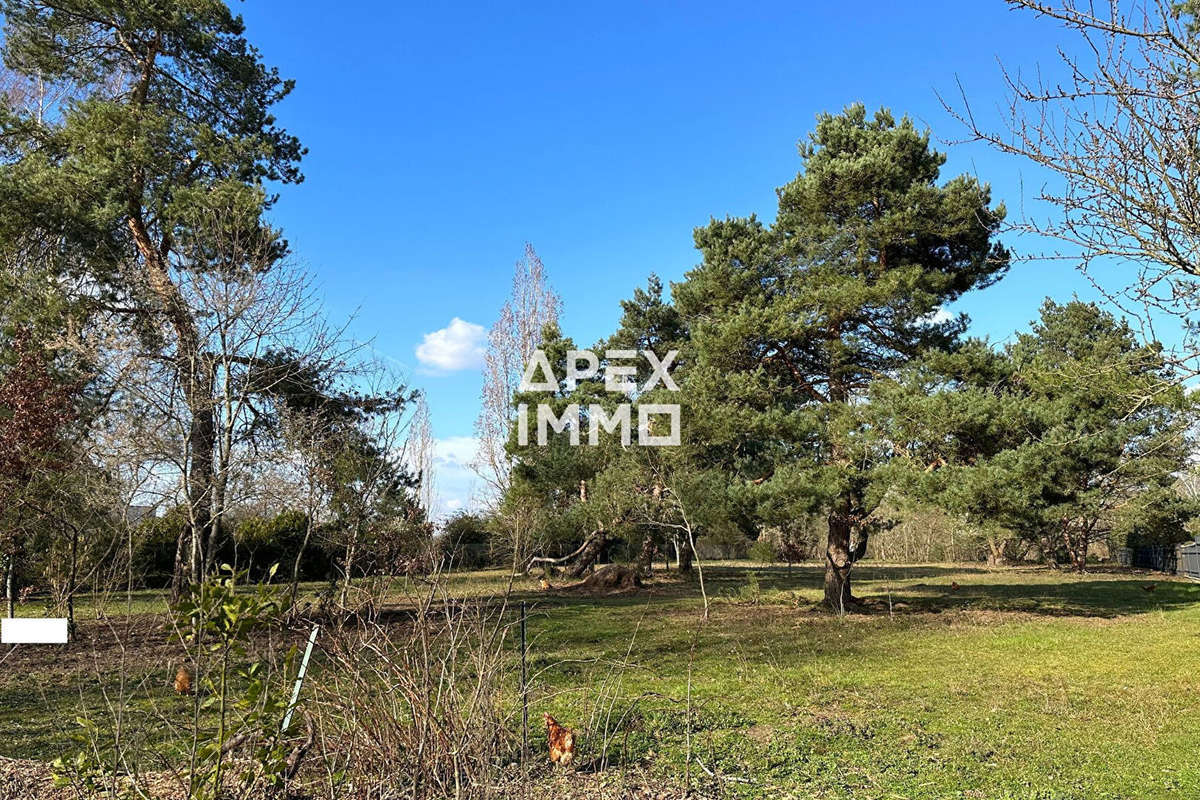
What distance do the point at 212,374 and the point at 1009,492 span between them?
10.6 m

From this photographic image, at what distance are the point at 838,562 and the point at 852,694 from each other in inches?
254

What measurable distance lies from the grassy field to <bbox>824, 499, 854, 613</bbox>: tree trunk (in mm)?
499

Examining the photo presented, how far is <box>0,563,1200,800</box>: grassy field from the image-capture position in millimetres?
4055

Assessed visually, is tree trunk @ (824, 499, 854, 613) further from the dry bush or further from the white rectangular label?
the white rectangular label

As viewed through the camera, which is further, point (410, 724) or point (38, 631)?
point (38, 631)

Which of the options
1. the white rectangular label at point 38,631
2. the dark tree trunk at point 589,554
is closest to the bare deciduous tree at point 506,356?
the dark tree trunk at point 589,554

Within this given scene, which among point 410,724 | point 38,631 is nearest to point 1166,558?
point 410,724

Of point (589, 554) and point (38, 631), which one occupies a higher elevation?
point (38, 631)

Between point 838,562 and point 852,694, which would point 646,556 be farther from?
point 852,694

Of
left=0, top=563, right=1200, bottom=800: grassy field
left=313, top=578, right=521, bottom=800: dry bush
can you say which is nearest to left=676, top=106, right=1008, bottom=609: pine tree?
left=0, top=563, right=1200, bottom=800: grassy field

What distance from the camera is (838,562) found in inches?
485

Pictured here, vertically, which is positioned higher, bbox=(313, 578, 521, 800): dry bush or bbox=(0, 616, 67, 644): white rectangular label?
bbox=(0, 616, 67, 644): white rectangular label

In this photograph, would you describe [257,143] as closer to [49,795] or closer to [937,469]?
[49,795]

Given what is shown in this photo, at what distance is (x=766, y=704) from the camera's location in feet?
18.8
